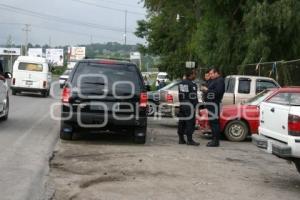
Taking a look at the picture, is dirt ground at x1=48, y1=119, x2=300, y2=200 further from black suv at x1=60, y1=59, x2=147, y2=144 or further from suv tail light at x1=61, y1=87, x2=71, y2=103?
suv tail light at x1=61, y1=87, x2=71, y2=103

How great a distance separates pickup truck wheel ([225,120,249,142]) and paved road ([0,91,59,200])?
448cm

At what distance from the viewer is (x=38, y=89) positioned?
34.8 m

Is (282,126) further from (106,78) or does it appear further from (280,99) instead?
(106,78)

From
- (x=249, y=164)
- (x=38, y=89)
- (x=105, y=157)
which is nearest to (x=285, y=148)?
(x=249, y=164)

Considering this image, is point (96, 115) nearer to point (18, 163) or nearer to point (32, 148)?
point (32, 148)

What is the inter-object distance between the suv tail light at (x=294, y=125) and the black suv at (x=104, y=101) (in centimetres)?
513

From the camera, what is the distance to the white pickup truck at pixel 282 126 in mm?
8878

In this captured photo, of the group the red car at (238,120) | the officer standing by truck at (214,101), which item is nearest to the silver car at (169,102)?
the red car at (238,120)

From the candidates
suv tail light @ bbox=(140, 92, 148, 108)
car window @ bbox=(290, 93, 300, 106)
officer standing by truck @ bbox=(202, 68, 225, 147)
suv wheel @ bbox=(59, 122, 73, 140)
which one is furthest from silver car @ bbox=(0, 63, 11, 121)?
car window @ bbox=(290, 93, 300, 106)

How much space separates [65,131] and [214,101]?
355 centimetres

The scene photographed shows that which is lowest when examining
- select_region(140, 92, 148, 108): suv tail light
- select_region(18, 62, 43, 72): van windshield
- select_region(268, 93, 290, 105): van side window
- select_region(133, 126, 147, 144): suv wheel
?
select_region(133, 126, 147, 144): suv wheel

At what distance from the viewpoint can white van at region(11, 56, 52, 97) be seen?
3431 cm

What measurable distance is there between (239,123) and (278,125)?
6497mm

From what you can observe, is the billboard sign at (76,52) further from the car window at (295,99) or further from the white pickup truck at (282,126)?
the car window at (295,99)
